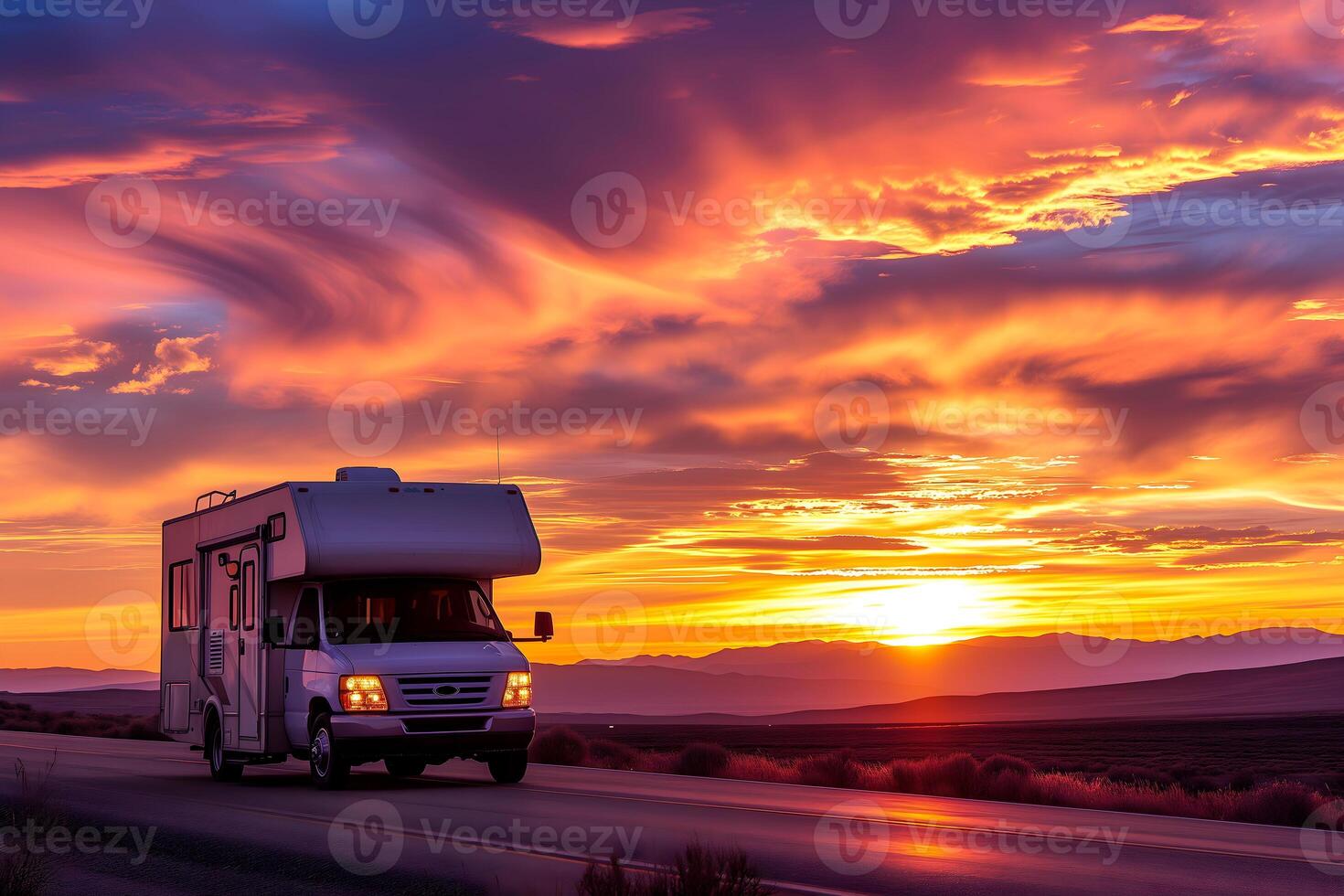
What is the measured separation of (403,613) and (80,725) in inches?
1476

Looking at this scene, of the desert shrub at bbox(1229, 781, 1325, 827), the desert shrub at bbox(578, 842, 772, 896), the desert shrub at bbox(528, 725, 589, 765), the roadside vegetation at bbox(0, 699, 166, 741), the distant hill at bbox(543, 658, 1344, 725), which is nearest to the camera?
the desert shrub at bbox(578, 842, 772, 896)

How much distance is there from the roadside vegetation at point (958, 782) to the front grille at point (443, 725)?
6.12 meters

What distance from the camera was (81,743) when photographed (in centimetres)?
3719

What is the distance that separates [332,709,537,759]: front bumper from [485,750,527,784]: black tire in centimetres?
106

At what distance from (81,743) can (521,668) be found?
21.7 meters

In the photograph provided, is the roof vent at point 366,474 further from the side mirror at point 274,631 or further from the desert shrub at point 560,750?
the desert shrub at point 560,750

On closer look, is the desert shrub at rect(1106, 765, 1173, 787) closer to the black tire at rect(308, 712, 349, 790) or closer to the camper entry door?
the camper entry door

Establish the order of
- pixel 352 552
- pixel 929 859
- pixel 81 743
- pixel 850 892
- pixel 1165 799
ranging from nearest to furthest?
1. pixel 850 892
2. pixel 929 859
3. pixel 352 552
4. pixel 1165 799
5. pixel 81 743

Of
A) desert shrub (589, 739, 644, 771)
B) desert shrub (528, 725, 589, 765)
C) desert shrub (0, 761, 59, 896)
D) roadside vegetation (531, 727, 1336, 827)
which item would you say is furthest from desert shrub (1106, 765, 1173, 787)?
desert shrub (0, 761, 59, 896)

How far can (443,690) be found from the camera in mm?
18875

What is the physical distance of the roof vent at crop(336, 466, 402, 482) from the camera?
2014 cm

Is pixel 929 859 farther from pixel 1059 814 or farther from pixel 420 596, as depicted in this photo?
pixel 420 596

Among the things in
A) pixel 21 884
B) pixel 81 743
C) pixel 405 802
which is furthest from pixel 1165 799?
pixel 81 743

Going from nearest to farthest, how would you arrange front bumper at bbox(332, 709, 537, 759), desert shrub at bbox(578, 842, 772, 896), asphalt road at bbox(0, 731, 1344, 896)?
desert shrub at bbox(578, 842, 772, 896) → asphalt road at bbox(0, 731, 1344, 896) → front bumper at bbox(332, 709, 537, 759)
